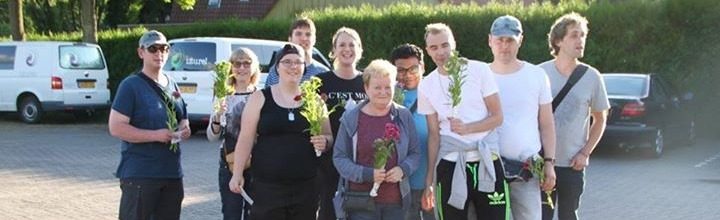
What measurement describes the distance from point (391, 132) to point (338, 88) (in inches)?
36.1

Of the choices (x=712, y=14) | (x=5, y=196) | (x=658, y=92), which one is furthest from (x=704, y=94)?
(x=5, y=196)

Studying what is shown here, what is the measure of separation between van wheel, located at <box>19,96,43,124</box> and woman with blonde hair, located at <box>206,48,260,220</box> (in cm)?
1556

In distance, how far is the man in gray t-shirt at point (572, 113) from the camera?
5.94m

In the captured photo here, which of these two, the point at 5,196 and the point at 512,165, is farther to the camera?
the point at 5,196

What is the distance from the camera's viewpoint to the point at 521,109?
18.3 feet

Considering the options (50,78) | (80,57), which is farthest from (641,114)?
(50,78)

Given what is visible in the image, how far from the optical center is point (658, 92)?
1545cm

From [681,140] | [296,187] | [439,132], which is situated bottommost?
[681,140]

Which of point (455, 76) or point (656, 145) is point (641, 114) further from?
point (455, 76)

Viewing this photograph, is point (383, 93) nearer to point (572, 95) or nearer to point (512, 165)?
point (512, 165)

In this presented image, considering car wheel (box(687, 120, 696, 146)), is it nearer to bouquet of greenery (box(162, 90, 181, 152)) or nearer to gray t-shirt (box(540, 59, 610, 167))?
gray t-shirt (box(540, 59, 610, 167))

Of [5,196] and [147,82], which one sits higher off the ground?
[147,82]

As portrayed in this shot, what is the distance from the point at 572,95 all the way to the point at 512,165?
686 millimetres

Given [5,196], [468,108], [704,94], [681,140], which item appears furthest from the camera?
[704,94]
